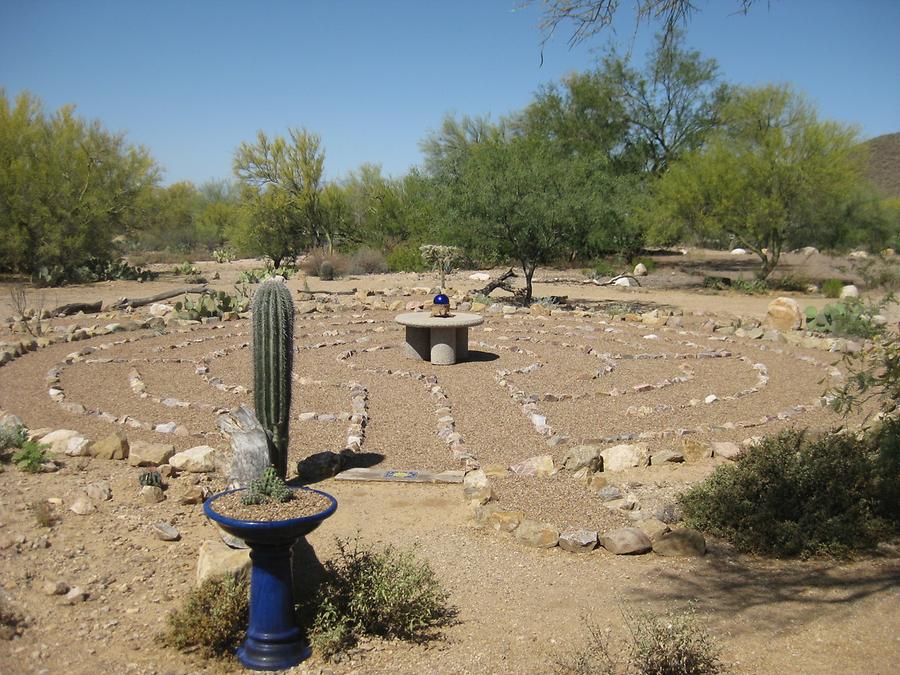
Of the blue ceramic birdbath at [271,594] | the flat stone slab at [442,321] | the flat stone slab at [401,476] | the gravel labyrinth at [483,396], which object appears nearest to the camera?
the blue ceramic birdbath at [271,594]

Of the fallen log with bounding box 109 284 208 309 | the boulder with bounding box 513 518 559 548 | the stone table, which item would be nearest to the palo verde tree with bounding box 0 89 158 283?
the fallen log with bounding box 109 284 208 309

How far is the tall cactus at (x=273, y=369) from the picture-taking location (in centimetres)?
725

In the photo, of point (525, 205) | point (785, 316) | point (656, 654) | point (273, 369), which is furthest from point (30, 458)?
point (785, 316)

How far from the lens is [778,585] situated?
219 inches

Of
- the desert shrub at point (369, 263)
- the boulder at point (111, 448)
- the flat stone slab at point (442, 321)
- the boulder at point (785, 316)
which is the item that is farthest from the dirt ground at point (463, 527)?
the desert shrub at point (369, 263)

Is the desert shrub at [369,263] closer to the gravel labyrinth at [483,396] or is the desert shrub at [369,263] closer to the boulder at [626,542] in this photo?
the gravel labyrinth at [483,396]

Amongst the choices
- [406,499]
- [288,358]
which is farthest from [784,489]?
[288,358]

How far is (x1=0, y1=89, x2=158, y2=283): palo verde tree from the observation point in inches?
1031

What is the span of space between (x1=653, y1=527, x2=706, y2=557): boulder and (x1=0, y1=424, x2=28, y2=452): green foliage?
235 inches

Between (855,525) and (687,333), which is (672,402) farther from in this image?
(687,333)

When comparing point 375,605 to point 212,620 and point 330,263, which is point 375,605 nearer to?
point 212,620

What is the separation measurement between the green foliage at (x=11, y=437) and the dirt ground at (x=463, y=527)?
21.9 inches

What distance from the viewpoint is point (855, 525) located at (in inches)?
245

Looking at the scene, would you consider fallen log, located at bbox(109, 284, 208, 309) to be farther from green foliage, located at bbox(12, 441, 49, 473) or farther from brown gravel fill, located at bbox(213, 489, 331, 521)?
brown gravel fill, located at bbox(213, 489, 331, 521)
